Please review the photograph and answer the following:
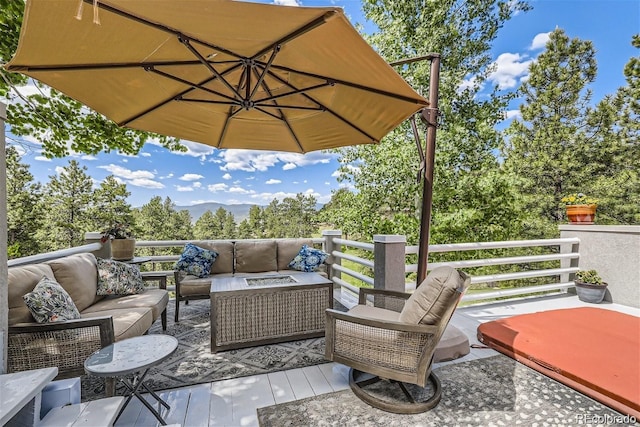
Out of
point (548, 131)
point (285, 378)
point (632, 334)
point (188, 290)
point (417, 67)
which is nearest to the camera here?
point (285, 378)

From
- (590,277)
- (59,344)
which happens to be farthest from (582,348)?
(59,344)

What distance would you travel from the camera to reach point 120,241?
3.88 m

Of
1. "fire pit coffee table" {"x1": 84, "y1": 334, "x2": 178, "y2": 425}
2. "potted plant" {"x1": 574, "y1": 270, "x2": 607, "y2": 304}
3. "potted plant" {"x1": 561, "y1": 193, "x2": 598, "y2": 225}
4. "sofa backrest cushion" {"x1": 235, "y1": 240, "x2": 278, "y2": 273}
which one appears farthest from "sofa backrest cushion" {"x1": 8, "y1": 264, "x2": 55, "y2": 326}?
"potted plant" {"x1": 561, "y1": 193, "x2": 598, "y2": 225}

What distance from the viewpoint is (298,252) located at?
4.77 m

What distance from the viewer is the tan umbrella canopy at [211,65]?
4.84 feet

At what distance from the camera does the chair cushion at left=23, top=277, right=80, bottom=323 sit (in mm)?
2045

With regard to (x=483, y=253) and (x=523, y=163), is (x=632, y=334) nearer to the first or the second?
(x=483, y=253)

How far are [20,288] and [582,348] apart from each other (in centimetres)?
461

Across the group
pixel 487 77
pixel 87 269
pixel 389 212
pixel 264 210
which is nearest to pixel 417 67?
pixel 487 77

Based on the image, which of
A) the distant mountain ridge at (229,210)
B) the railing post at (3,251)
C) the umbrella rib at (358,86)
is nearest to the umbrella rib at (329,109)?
the umbrella rib at (358,86)

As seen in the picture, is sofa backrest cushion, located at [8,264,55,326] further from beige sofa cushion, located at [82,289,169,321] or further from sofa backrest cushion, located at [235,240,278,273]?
sofa backrest cushion, located at [235,240,278,273]

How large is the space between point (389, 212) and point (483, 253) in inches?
121

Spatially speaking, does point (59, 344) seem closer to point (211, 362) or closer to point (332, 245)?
point (211, 362)

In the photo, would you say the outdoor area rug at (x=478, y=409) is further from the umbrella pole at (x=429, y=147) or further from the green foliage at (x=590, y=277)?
the green foliage at (x=590, y=277)
